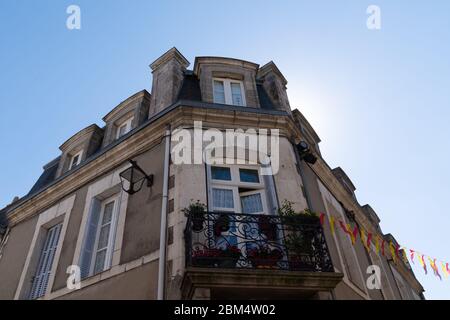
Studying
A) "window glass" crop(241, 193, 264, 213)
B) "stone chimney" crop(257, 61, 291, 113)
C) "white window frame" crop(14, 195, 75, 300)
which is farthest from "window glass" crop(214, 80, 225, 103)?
"white window frame" crop(14, 195, 75, 300)

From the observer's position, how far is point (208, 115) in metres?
7.07

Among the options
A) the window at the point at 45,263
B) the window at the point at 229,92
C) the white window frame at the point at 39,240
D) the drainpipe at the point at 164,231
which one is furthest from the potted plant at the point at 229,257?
the window at the point at 229,92

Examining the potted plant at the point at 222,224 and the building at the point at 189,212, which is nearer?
the building at the point at 189,212

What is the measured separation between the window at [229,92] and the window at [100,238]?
10.1 ft

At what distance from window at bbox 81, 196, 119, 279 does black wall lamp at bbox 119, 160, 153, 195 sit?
574 millimetres

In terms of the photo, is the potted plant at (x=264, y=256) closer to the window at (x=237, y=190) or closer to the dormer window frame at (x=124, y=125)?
the window at (x=237, y=190)

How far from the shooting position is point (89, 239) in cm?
671

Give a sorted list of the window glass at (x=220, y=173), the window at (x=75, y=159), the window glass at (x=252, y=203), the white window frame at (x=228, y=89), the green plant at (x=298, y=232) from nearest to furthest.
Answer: the green plant at (x=298, y=232), the window glass at (x=252, y=203), the window glass at (x=220, y=173), the white window frame at (x=228, y=89), the window at (x=75, y=159)

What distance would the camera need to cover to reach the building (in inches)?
192

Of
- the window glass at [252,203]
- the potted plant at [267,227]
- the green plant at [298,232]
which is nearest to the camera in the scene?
the green plant at [298,232]

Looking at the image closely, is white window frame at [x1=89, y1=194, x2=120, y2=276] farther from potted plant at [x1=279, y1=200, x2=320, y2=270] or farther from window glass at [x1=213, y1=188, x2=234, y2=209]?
→ potted plant at [x1=279, y1=200, x2=320, y2=270]

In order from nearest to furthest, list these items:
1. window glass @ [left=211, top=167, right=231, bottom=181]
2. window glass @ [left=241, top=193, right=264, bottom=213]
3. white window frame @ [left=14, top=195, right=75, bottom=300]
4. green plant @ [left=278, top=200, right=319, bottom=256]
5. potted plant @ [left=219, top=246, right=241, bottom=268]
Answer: potted plant @ [left=219, top=246, right=241, bottom=268] → green plant @ [left=278, top=200, right=319, bottom=256] → window glass @ [left=241, top=193, right=264, bottom=213] → window glass @ [left=211, top=167, right=231, bottom=181] → white window frame @ [left=14, top=195, right=75, bottom=300]

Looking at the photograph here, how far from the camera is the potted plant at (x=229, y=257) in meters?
4.71
